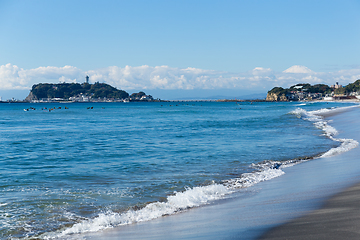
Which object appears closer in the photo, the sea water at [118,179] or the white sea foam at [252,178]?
the sea water at [118,179]

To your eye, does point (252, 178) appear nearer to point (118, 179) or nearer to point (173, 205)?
point (173, 205)

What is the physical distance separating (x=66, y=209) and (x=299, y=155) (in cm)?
1203

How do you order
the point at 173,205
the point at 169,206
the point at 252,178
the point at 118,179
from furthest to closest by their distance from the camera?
the point at 118,179
the point at 252,178
the point at 173,205
the point at 169,206

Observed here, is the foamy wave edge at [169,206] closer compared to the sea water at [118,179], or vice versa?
the foamy wave edge at [169,206]

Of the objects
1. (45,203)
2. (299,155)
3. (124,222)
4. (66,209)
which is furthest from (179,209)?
(299,155)

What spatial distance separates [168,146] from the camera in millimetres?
19672

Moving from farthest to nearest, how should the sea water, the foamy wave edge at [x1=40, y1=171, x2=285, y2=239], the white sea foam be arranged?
the white sea foam, the sea water, the foamy wave edge at [x1=40, y1=171, x2=285, y2=239]

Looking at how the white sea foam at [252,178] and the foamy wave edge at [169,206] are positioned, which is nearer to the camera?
the foamy wave edge at [169,206]

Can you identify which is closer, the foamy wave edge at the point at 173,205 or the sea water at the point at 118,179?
the foamy wave edge at the point at 173,205

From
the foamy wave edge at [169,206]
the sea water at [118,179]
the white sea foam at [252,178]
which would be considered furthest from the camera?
the white sea foam at [252,178]

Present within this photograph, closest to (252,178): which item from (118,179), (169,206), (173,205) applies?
(173,205)

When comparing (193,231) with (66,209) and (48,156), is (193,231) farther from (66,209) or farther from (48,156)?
(48,156)

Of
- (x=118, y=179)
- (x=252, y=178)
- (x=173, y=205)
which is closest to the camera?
(x=173, y=205)

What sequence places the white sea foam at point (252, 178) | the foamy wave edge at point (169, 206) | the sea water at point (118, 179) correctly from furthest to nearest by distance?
the white sea foam at point (252, 178) → the sea water at point (118, 179) → the foamy wave edge at point (169, 206)
